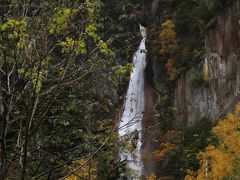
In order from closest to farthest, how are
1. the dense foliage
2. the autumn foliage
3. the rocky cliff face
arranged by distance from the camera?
the dense foliage → the autumn foliage → the rocky cliff face

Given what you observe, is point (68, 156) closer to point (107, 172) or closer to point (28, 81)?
point (107, 172)

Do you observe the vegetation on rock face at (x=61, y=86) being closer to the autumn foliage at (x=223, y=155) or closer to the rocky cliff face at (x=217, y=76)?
the autumn foliage at (x=223, y=155)

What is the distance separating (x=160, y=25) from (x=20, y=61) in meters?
47.9

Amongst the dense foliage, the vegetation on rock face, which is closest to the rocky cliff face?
the vegetation on rock face

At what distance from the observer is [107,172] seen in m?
4.69

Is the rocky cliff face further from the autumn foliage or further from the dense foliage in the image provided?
the dense foliage

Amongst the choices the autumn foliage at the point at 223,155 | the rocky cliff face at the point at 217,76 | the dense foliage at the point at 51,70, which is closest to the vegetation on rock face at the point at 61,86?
the dense foliage at the point at 51,70

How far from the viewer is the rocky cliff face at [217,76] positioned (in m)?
36.0

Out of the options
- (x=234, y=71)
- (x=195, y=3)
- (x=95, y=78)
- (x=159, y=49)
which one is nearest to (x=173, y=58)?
(x=159, y=49)

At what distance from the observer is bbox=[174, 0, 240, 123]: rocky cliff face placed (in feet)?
118

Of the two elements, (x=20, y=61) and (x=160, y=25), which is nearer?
(x=20, y=61)

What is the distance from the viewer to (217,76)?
37.8 meters

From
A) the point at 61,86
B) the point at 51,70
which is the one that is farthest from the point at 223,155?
the point at 61,86

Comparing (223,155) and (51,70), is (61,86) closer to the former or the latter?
(51,70)
